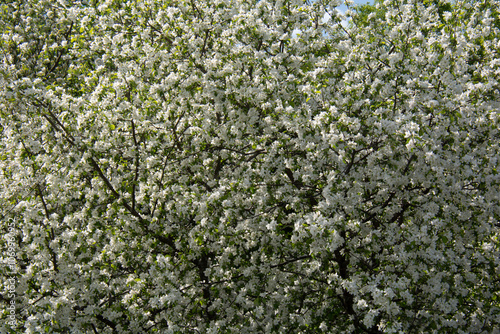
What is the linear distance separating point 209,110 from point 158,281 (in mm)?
3997

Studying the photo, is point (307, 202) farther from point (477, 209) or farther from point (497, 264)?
point (497, 264)

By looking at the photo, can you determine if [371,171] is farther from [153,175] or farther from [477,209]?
[153,175]

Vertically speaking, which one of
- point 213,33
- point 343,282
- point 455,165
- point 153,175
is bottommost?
point 343,282

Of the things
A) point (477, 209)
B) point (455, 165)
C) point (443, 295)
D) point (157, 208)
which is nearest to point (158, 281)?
point (157, 208)

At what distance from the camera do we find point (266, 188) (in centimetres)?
919

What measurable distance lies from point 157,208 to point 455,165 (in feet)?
20.8

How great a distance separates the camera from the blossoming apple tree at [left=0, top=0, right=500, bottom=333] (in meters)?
8.30

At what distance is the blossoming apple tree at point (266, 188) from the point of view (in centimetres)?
830

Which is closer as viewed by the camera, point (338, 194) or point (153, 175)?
point (338, 194)

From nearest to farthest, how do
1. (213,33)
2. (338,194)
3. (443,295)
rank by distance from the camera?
(338,194)
(443,295)
(213,33)

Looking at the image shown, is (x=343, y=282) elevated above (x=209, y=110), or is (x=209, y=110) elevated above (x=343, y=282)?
(x=209, y=110)

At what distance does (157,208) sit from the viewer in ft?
31.6

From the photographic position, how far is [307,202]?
8.84m

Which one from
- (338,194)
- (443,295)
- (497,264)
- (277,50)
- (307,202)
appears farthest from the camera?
(277,50)
